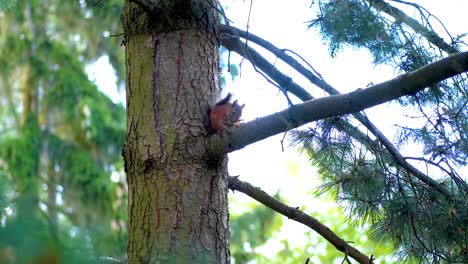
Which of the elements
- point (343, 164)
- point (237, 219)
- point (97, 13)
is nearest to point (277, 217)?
point (237, 219)

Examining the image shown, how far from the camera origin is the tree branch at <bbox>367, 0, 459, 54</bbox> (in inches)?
106

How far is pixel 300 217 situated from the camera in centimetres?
275

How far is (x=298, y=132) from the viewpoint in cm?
276

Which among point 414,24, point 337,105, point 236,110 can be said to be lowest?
point 337,105

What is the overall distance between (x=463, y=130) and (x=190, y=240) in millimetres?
1119

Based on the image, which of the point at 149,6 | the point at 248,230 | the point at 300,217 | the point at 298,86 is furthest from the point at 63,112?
the point at 149,6

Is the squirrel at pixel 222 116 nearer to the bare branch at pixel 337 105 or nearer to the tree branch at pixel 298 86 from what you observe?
the bare branch at pixel 337 105

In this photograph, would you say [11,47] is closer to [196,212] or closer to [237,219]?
[237,219]

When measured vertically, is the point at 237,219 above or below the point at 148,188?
above

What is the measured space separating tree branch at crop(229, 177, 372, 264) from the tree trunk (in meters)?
0.33

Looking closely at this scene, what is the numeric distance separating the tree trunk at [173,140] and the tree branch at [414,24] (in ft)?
2.10

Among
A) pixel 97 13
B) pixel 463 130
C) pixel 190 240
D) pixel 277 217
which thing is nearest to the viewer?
pixel 190 240

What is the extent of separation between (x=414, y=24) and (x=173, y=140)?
3.33ft

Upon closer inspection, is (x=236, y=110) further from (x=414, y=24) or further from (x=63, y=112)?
(x=63, y=112)
